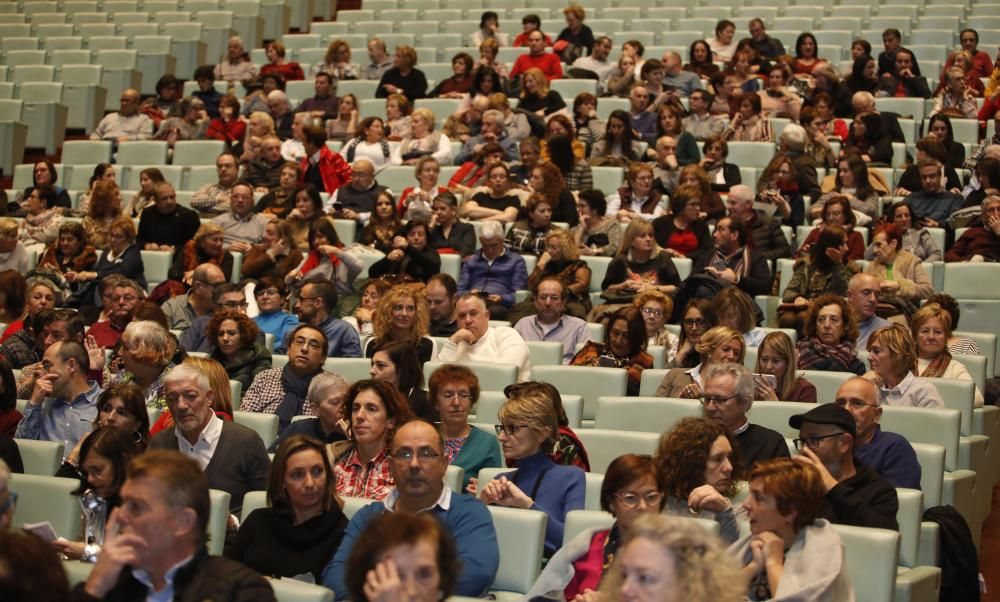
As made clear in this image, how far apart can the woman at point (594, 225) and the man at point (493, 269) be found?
0.52 metres

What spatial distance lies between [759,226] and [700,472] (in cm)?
365

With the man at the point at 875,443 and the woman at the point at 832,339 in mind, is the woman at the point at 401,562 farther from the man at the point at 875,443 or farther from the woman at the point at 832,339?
the woman at the point at 832,339

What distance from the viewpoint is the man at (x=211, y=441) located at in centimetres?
445

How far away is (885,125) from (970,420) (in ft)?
12.4

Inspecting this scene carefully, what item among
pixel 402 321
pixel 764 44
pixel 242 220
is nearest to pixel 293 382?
pixel 402 321

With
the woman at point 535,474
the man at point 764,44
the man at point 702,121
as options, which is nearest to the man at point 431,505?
the woman at point 535,474

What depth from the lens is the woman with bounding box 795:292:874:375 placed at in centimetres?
560

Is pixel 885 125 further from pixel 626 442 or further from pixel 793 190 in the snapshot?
pixel 626 442

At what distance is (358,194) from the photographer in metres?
8.12

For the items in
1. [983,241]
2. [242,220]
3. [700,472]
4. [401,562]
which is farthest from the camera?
[242,220]

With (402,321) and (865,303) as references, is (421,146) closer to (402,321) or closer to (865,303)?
(402,321)

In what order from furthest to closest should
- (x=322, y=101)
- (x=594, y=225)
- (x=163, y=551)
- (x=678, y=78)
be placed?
(x=322, y=101), (x=678, y=78), (x=594, y=225), (x=163, y=551)

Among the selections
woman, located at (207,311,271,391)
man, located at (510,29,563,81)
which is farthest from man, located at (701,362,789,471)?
man, located at (510,29,563,81)

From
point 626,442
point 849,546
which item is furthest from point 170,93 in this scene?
point 849,546
